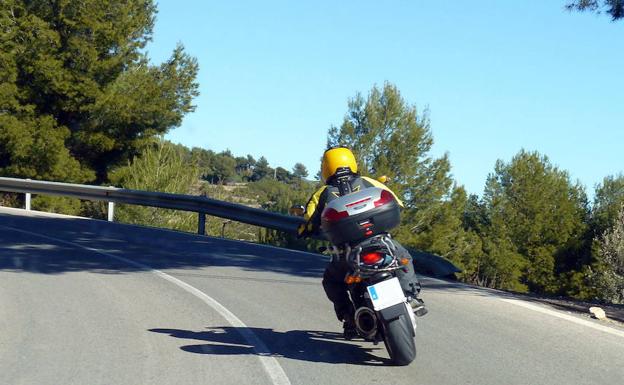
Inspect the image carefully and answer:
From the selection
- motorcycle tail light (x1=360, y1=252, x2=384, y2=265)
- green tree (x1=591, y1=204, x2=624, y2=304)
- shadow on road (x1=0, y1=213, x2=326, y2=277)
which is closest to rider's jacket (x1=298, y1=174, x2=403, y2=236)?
motorcycle tail light (x1=360, y1=252, x2=384, y2=265)

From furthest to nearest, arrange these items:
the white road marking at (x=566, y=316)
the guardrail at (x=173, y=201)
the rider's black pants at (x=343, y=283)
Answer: the guardrail at (x=173, y=201) → the white road marking at (x=566, y=316) → the rider's black pants at (x=343, y=283)

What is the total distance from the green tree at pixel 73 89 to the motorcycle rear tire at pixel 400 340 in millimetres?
28793

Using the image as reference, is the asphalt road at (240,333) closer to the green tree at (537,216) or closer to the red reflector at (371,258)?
the red reflector at (371,258)

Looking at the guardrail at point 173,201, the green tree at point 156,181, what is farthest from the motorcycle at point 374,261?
the green tree at point 156,181

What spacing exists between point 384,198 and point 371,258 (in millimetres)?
492

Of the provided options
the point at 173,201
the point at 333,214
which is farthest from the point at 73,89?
the point at 333,214

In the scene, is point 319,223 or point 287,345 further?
point 287,345

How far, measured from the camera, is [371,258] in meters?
6.09

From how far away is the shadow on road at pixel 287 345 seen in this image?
6.64 meters

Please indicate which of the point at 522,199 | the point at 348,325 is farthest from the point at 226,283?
the point at 522,199

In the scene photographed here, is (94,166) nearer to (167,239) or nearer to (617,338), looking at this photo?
(167,239)

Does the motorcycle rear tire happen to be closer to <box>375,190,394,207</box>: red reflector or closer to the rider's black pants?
the rider's black pants

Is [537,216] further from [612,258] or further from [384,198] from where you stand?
[384,198]

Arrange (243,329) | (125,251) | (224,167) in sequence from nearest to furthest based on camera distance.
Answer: (243,329) → (125,251) → (224,167)
